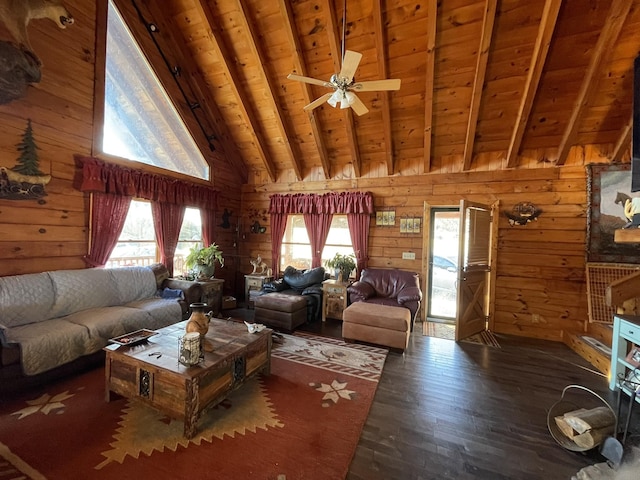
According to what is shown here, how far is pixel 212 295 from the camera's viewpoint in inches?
173

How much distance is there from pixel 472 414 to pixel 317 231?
3.84 m

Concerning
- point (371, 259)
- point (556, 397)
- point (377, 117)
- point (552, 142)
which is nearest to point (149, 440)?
point (556, 397)

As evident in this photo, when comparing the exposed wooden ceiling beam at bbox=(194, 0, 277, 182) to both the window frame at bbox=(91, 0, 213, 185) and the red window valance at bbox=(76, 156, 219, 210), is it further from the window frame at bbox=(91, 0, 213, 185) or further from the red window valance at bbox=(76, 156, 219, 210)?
the red window valance at bbox=(76, 156, 219, 210)

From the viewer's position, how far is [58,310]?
287 cm

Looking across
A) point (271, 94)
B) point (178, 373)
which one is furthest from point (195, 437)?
point (271, 94)

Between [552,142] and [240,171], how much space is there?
Answer: 5.63 m

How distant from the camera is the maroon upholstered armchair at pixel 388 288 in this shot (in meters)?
3.92

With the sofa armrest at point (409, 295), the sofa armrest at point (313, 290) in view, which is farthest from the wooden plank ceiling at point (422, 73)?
the sofa armrest at point (313, 290)

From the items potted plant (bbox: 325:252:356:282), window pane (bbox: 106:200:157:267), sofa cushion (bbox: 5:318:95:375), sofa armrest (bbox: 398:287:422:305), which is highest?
window pane (bbox: 106:200:157:267)

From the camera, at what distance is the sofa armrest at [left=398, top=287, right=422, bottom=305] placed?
152 inches

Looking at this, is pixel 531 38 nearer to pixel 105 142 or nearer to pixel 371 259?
pixel 371 259

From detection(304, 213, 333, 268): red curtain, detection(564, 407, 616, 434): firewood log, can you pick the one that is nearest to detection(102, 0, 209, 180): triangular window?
detection(304, 213, 333, 268): red curtain

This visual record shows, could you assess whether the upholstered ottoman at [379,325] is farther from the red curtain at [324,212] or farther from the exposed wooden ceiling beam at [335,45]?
the exposed wooden ceiling beam at [335,45]

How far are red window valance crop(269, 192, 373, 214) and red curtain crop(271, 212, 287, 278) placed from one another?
0.41ft
